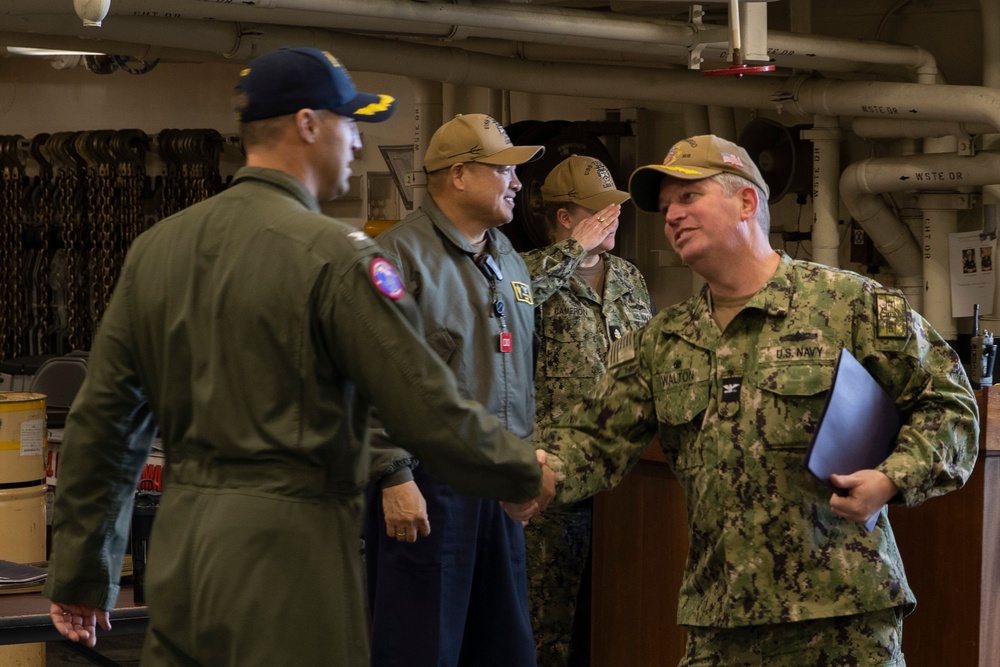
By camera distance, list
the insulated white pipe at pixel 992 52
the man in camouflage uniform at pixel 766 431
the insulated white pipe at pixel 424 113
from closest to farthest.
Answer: the man in camouflage uniform at pixel 766 431
the insulated white pipe at pixel 992 52
the insulated white pipe at pixel 424 113

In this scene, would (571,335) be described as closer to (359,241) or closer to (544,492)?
(544,492)

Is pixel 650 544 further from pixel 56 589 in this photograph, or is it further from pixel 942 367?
pixel 56 589

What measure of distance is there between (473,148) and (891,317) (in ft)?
4.76

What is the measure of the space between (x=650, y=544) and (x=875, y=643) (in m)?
1.45

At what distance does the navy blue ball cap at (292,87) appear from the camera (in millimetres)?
2189

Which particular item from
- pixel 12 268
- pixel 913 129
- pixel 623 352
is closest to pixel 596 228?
pixel 623 352

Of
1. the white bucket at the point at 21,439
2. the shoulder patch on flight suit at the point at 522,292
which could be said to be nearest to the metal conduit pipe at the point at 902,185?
the shoulder patch on flight suit at the point at 522,292

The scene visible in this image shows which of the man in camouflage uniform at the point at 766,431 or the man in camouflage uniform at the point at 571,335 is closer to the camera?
the man in camouflage uniform at the point at 766,431

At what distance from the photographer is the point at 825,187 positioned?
6.28m

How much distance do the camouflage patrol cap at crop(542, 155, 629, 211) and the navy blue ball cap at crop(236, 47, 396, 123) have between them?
232cm

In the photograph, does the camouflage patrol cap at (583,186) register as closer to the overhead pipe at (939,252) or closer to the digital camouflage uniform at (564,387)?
the digital camouflage uniform at (564,387)

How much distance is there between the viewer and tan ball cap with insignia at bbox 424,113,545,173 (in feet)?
12.0

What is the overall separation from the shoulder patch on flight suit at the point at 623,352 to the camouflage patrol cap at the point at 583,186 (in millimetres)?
1686

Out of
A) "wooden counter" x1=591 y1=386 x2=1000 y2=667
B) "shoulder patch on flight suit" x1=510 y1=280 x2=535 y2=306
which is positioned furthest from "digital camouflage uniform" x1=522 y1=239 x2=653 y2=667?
"wooden counter" x1=591 y1=386 x2=1000 y2=667
